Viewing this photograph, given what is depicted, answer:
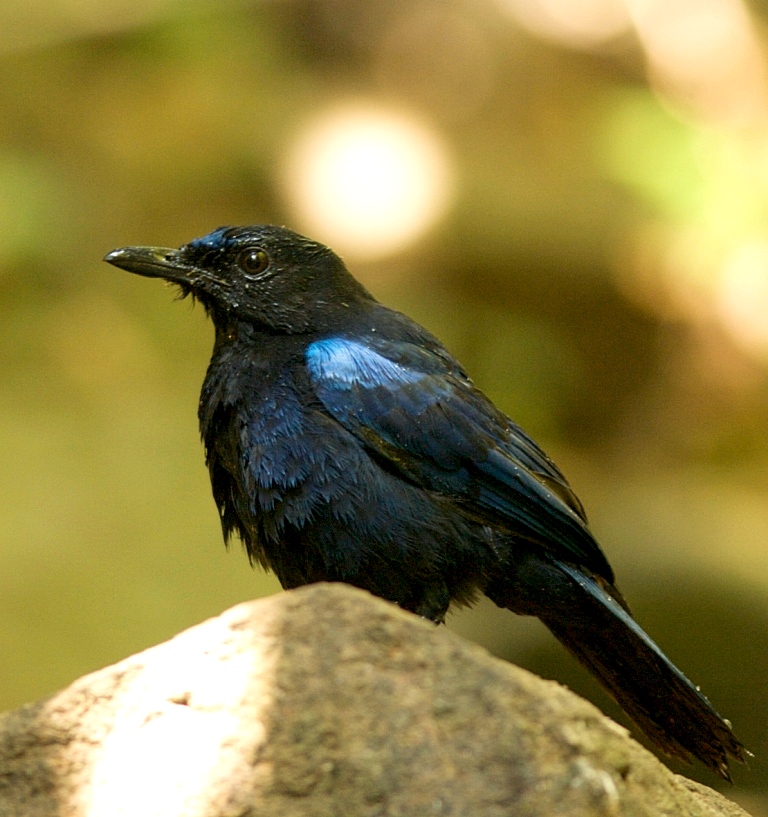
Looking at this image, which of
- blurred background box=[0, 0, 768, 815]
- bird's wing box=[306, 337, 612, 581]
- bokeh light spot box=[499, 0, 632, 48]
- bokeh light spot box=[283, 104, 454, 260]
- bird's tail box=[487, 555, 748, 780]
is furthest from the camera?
bokeh light spot box=[499, 0, 632, 48]

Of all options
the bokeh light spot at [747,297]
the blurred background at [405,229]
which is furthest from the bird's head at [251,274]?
the bokeh light spot at [747,297]

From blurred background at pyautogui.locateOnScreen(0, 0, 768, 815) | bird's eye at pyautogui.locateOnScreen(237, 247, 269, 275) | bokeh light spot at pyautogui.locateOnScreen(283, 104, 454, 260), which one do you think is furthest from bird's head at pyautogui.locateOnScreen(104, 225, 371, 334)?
bokeh light spot at pyautogui.locateOnScreen(283, 104, 454, 260)

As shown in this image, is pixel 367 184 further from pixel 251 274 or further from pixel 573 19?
pixel 251 274

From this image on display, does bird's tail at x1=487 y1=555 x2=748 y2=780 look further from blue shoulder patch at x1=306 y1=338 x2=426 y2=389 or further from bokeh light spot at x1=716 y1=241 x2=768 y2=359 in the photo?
bokeh light spot at x1=716 y1=241 x2=768 y2=359

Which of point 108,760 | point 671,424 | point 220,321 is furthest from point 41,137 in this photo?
point 108,760

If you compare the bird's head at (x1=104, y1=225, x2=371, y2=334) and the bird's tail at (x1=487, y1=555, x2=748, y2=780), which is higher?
the bird's head at (x1=104, y1=225, x2=371, y2=334)

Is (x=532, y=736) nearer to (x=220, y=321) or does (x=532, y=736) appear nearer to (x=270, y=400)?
(x=270, y=400)

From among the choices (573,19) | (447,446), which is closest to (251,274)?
(447,446)
